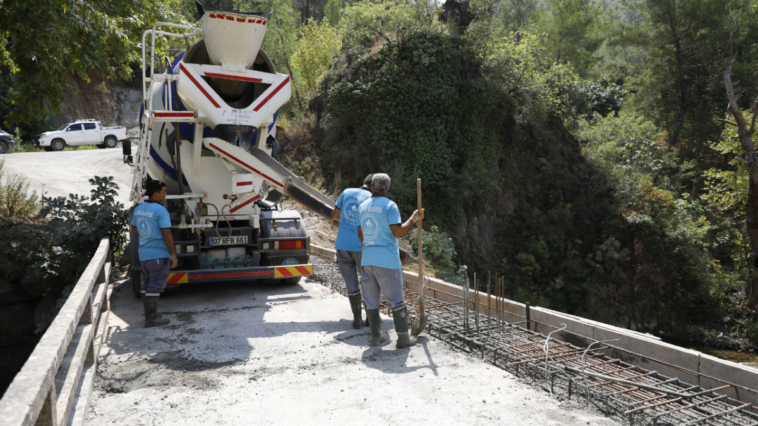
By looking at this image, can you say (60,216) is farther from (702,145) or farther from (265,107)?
(702,145)

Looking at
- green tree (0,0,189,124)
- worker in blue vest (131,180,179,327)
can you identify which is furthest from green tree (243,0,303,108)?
worker in blue vest (131,180,179,327)

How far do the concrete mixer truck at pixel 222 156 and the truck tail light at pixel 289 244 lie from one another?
0.05 ft

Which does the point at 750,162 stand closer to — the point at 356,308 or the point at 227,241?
the point at 356,308

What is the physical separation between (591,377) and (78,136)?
2784 centimetres

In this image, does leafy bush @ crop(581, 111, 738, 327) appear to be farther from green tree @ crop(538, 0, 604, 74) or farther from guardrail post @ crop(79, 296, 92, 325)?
guardrail post @ crop(79, 296, 92, 325)

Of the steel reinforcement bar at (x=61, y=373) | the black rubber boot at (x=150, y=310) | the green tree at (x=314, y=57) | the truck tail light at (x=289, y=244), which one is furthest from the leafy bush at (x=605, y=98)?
the steel reinforcement bar at (x=61, y=373)

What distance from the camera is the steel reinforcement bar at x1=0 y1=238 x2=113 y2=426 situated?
83.0 inches

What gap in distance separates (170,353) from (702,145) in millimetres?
25853

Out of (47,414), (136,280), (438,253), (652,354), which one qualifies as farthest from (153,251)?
(438,253)

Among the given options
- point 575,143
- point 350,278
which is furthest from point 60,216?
point 575,143

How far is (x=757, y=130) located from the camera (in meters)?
17.0

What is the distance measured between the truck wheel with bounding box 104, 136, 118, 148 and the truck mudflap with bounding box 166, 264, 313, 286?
23829 mm

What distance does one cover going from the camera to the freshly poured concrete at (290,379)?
12.0 feet

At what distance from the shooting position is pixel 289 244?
7.64 meters
